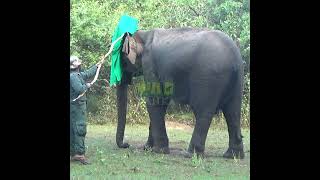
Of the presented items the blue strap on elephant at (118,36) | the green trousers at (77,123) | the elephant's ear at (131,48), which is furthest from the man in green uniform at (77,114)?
the blue strap on elephant at (118,36)

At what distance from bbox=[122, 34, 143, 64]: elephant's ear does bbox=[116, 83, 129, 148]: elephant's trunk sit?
547mm

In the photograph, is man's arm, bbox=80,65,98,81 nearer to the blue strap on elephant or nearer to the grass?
the grass

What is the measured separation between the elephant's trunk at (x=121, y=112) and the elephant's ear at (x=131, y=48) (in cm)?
55

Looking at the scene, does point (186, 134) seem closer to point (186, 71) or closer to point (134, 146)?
point (134, 146)

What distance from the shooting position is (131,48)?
28.8 feet

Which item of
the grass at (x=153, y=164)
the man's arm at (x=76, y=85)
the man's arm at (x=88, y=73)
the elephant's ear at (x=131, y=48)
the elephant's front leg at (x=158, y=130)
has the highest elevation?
the elephant's ear at (x=131, y=48)

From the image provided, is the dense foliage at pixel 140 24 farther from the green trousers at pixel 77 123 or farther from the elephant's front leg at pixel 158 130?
the green trousers at pixel 77 123

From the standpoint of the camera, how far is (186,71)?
8.14m

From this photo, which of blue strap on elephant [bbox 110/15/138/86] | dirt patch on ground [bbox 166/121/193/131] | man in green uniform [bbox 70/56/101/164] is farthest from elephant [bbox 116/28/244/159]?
dirt patch on ground [bbox 166/121/193/131]

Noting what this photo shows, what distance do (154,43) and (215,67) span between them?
1.13 m

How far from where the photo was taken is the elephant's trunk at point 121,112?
898cm

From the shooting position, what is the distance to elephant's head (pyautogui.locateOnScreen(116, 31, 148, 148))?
8777mm

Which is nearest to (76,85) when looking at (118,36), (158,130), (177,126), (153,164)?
(153,164)
